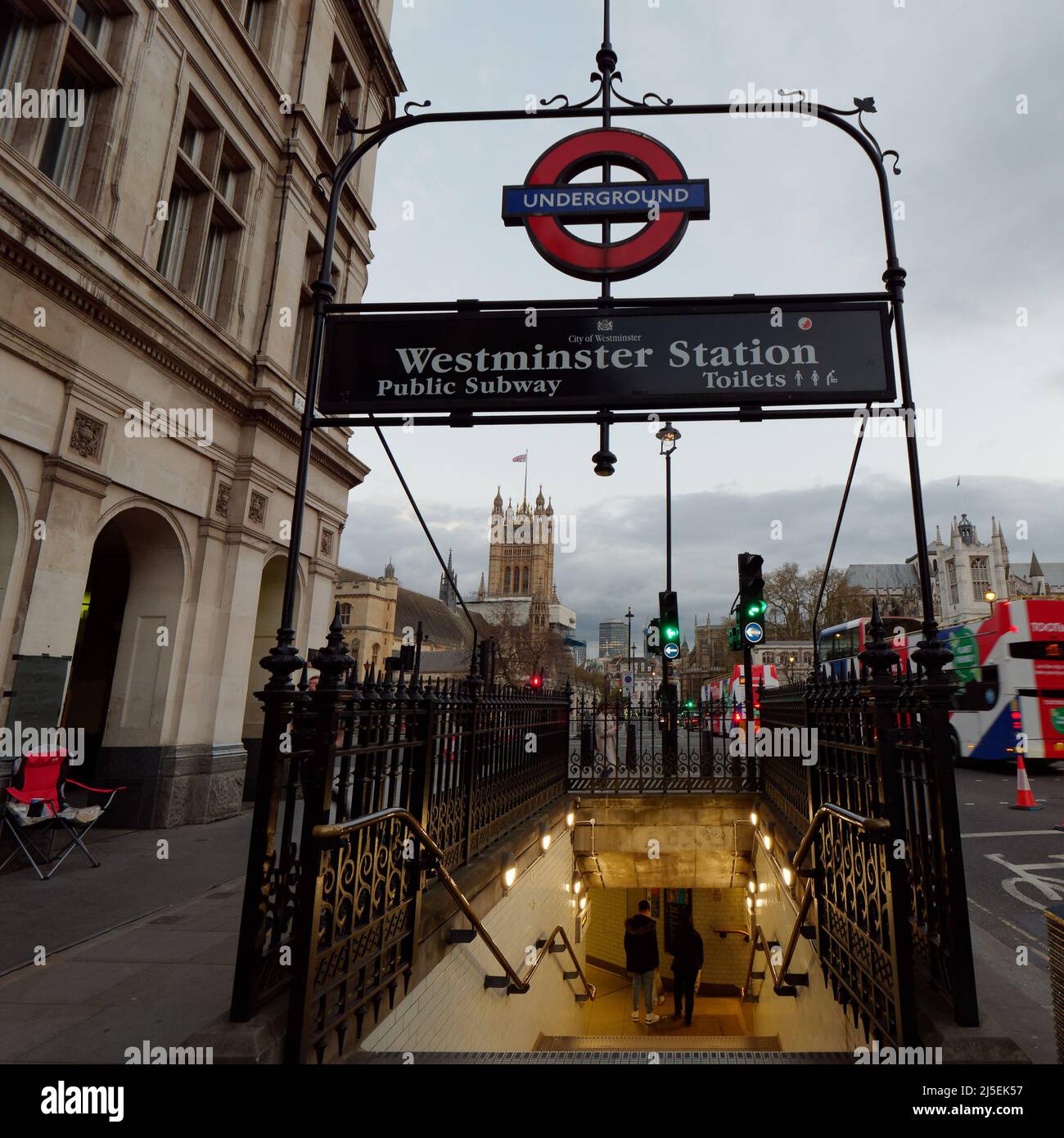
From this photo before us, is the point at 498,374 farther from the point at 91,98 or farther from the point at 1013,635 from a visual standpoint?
the point at 1013,635

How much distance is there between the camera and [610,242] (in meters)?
4.18

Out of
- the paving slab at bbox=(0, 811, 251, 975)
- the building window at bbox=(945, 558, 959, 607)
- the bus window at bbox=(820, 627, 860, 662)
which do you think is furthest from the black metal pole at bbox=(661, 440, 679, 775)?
the building window at bbox=(945, 558, 959, 607)

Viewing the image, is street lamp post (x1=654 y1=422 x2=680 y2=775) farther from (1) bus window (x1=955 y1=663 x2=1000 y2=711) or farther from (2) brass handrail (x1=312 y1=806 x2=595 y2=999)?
(1) bus window (x1=955 y1=663 x2=1000 y2=711)

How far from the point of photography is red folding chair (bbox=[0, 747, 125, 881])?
263 inches

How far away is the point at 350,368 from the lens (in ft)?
12.8

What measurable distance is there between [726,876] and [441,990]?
787cm

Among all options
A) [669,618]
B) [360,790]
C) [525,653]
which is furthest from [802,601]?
[360,790]

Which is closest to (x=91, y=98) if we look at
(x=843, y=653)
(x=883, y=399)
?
(x=883, y=399)

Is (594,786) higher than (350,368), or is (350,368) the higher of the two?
(350,368)

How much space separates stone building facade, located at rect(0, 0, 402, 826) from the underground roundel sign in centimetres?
585

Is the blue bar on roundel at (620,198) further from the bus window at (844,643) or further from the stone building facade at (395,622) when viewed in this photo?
the stone building facade at (395,622)

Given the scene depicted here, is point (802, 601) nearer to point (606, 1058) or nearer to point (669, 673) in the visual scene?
point (669, 673)

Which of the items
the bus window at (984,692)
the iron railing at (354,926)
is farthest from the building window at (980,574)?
the iron railing at (354,926)

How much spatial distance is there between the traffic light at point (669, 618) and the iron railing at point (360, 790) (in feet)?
34.1
